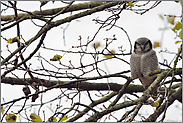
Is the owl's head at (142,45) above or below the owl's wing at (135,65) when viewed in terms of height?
above

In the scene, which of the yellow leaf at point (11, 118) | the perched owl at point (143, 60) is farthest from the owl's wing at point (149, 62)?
the yellow leaf at point (11, 118)

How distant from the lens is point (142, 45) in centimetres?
433

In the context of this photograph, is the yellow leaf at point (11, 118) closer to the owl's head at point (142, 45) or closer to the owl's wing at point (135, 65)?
the owl's wing at point (135, 65)

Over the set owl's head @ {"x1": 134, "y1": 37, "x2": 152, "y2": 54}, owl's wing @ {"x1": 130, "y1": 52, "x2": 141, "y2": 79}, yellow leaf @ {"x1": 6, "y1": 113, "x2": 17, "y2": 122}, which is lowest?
yellow leaf @ {"x1": 6, "y1": 113, "x2": 17, "y2": 122}

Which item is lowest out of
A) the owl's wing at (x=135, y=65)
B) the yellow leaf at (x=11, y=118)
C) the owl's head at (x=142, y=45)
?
the yellow leaf at (x=11, y=118)

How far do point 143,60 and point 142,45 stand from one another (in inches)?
11.6

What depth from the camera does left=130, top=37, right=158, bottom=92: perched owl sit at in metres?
4.25

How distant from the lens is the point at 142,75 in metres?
4.43

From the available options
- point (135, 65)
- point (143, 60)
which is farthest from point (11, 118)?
point (143, 60)

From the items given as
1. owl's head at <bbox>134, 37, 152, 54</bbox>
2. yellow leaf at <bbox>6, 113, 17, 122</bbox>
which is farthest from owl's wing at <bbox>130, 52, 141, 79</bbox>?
yellow leaf at <bbox>6, 113, 17, 122</bbox>

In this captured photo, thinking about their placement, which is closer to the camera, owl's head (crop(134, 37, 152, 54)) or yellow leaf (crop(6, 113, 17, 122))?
yellow leaf (crop(6, 113, 17, 122))

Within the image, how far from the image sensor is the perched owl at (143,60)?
425 cm

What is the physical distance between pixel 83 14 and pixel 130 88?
2017 mm

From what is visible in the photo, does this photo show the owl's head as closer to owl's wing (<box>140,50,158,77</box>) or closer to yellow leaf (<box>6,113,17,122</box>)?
owl's wing (<box>140,50,158,77</box>)
